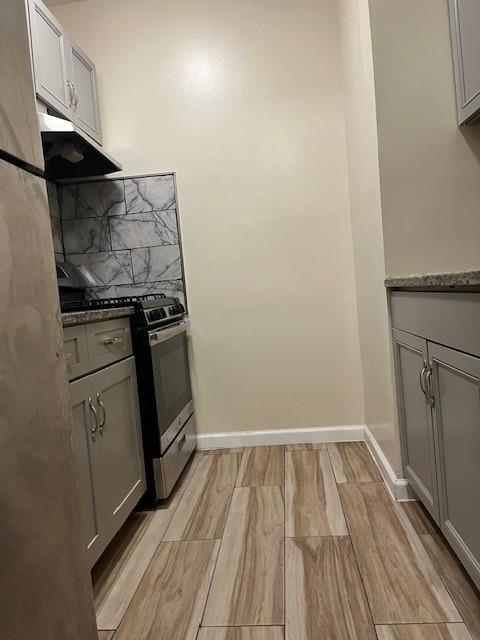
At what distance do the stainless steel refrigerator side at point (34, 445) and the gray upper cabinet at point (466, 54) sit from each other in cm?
167

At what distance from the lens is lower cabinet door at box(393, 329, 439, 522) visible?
5.55 feet

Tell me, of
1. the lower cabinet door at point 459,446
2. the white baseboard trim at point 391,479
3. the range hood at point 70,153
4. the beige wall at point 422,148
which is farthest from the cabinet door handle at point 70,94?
the white baseboard trim at point 391,479

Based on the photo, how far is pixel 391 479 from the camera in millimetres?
2195

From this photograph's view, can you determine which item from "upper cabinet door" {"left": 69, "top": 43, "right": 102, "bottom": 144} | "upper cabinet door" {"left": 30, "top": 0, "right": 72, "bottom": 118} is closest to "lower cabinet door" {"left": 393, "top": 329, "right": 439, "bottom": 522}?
"upper cabinet door" {"left": 30, "top": 0, "right": 72, "bottom": 118}

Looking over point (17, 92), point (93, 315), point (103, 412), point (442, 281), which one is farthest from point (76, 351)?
point (442, 281)

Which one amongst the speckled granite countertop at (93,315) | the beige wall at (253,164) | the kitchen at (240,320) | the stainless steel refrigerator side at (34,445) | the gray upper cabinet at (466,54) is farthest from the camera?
the beige wall at (253,164)

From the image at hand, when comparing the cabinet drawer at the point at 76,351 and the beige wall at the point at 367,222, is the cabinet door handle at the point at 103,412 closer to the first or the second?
the cabinet drawer at the point at 76,351

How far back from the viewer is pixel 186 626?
143 centimetres

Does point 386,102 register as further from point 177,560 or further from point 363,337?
point 177,560

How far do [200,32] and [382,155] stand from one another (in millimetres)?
1524

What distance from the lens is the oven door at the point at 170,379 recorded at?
2320 millimetres

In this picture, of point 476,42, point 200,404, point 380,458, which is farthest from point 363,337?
point 476,42

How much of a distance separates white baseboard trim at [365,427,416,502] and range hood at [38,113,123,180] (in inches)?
76.7

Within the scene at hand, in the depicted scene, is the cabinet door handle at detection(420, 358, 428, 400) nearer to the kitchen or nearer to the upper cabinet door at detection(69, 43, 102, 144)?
the kitchen
